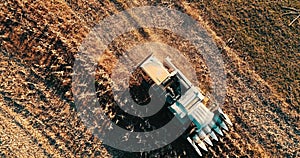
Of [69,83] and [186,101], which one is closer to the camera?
[186,101]

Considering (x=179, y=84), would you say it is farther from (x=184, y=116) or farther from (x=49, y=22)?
(x=49, y=22)

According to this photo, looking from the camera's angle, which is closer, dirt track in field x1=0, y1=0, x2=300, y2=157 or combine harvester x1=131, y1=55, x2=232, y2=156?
combine harvester x1=131, y1=55, x2=232, y2=156

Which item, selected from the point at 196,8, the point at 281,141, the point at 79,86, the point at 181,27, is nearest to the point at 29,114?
the point at 79,86

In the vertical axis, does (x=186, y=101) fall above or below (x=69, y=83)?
above

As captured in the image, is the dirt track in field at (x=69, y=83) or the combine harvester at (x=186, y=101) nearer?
the combine harvester at (x=186, y=101)
